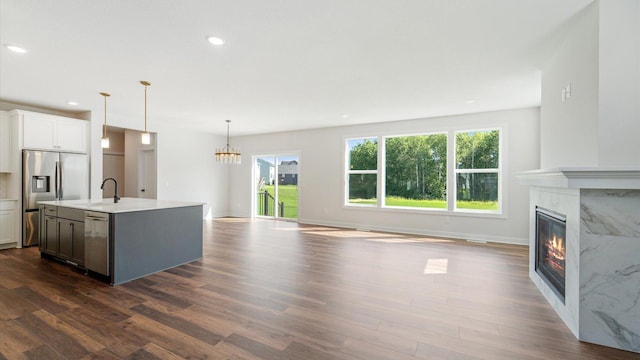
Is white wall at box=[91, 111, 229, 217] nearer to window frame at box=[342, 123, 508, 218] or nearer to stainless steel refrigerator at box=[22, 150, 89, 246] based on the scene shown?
stainless steel refrigerator at box=[22, 150, 89, 246]

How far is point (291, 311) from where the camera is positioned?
263cm

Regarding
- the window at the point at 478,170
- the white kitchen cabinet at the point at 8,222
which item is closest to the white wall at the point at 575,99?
the window at the point at 478,170

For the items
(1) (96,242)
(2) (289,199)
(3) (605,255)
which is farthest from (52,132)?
(3) (605,255)

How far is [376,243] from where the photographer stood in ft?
17.7

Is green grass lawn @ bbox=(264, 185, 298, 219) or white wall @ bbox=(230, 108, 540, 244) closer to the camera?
white wall @ bbox=(230, 108, 540, 244)

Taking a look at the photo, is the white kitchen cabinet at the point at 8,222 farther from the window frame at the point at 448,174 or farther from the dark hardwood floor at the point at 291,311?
the window frame at the point at 448,174

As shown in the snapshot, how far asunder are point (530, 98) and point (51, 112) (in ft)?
29.8

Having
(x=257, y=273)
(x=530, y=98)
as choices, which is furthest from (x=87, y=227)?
(x=530, y=98)

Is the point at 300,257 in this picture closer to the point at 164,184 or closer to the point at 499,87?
the point at 499,87

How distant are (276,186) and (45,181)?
5.10 meters

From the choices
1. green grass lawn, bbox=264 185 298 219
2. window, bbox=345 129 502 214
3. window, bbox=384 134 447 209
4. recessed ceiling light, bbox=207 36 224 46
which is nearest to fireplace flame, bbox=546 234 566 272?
window, bbox=345 129 502 214

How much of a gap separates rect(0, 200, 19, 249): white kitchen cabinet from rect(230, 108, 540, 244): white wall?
498 centimetres

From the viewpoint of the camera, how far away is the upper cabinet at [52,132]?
4902mm

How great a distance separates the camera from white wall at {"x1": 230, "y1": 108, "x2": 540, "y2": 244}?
5.45 m
